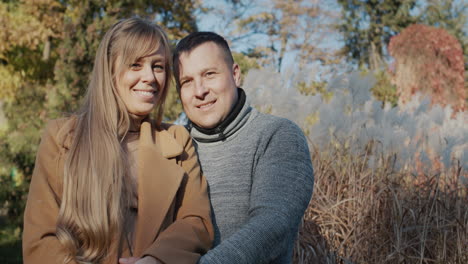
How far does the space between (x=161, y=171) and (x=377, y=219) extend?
5.81 ft

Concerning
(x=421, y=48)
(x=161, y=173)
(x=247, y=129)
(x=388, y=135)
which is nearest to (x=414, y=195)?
(x=388, y=135)

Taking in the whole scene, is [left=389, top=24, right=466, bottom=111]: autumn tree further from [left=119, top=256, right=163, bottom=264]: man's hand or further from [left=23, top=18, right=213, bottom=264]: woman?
[left=119, top=256, right=163, bottom=264]: man's hand

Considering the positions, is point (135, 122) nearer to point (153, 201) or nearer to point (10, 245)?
point (153, 201)

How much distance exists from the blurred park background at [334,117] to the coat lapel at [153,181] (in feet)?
4.20

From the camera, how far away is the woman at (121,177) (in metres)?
1.51

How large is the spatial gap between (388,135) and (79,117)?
104 inches

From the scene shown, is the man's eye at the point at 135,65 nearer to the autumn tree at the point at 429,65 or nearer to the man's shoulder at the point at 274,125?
the man's shoulder at the point at 274,125

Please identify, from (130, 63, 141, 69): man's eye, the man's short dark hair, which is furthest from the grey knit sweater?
(130, 63, 141, 69): man's eye

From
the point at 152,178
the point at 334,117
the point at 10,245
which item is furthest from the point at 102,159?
the point at 10,245

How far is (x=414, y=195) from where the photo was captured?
321 cm

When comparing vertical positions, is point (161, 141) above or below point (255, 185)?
above

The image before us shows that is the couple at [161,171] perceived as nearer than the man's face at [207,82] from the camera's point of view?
Yes

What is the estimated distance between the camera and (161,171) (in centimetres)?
170

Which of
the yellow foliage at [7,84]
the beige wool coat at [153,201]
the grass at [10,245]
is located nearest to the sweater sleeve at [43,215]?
the beige wool coat at [153,201]
